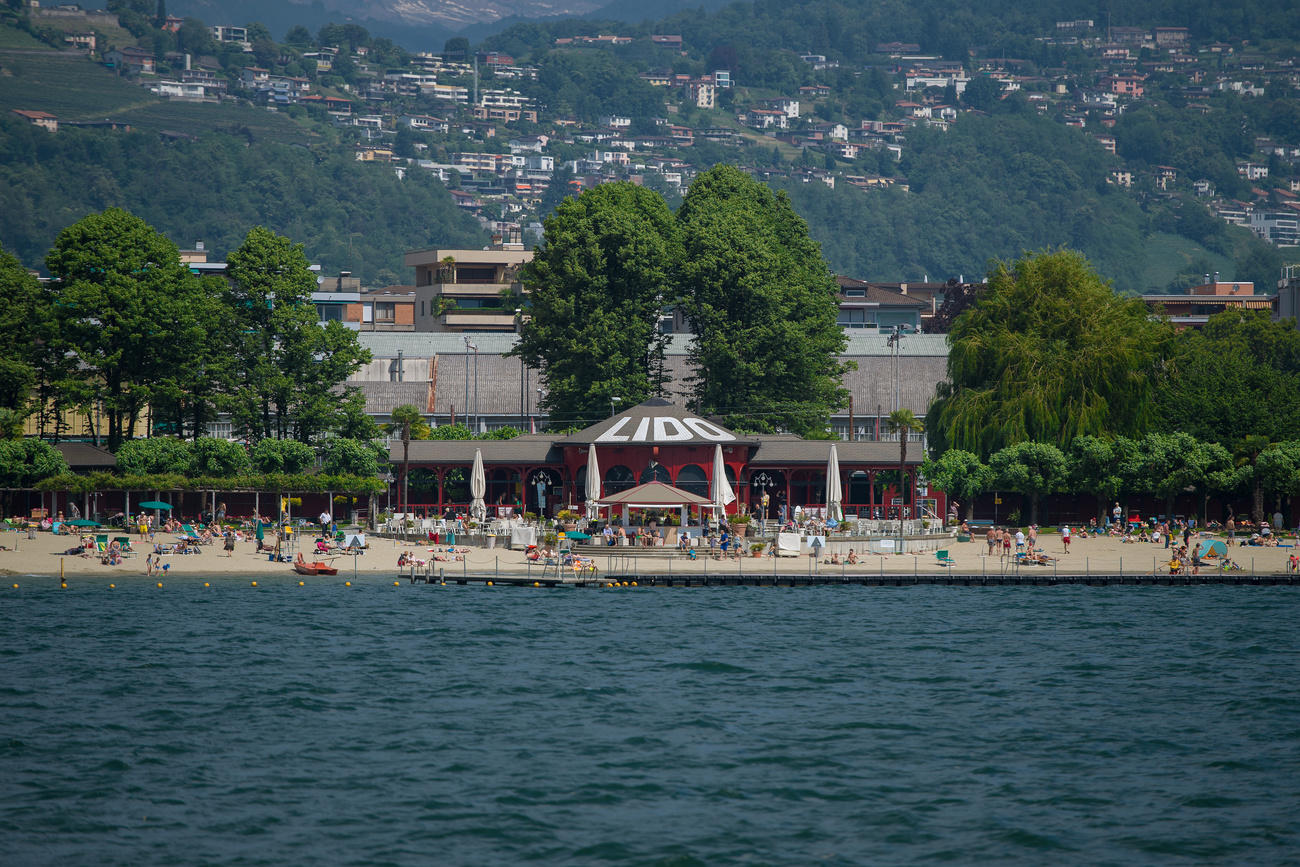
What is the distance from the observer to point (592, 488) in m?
71.0

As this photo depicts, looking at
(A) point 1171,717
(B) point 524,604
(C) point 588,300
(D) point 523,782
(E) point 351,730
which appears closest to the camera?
(D) point 523,782

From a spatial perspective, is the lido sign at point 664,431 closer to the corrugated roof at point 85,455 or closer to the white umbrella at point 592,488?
the white umbrella at point 592,488

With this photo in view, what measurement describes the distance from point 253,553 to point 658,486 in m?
16.4

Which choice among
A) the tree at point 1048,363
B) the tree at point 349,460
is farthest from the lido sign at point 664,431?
the tree at point 1048,363

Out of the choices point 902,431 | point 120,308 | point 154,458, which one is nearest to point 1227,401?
point 902,431

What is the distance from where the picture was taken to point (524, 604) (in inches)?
2345

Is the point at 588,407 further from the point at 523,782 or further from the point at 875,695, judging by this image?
the point at 523,782

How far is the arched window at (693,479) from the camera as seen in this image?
246 feet

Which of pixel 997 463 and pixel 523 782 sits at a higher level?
pixel 997 463

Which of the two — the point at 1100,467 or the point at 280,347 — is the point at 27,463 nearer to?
the point at 280,347

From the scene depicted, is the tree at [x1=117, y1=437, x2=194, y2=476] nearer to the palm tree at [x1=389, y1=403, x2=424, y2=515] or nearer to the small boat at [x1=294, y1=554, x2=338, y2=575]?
the palm tree at [x1=389, y1=403, x2=424, y2=515]

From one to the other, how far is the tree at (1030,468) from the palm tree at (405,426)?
2599cm

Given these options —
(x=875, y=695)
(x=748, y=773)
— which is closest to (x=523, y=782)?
(x=748, y=773)

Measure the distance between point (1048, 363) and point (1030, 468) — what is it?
226 inches
